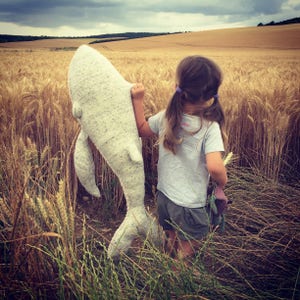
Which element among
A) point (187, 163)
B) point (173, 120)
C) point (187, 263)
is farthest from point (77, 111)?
point (187, 263)

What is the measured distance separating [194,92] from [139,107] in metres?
0.25

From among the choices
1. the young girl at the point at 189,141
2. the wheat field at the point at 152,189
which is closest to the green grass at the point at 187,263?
the wheat field at the point at 152,189

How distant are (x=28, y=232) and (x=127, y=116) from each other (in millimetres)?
572

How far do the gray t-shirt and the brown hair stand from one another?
41mm

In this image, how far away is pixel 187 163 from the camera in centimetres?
129

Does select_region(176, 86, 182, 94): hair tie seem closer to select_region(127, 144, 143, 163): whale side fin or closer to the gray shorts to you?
select_region(127, 144, 143, 163): whale side fin

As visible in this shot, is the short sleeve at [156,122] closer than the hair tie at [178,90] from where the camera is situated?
No

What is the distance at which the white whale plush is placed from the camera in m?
1.22

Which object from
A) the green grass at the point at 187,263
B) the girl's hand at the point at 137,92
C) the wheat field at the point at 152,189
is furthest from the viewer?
the girl's hand at the point at 137,92

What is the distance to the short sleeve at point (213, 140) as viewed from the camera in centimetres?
118

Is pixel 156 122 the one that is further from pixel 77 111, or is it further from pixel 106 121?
pixel 77 111

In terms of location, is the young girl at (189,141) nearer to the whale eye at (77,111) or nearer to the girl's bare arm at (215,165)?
the girl's bare arm at (215,165)

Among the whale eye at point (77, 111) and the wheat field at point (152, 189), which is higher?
the whale eye at point (77, 111)

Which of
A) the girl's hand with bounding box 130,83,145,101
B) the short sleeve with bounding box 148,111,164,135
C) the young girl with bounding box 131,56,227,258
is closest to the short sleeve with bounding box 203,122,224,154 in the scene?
the young girl with bounding box 131,56,227,258
